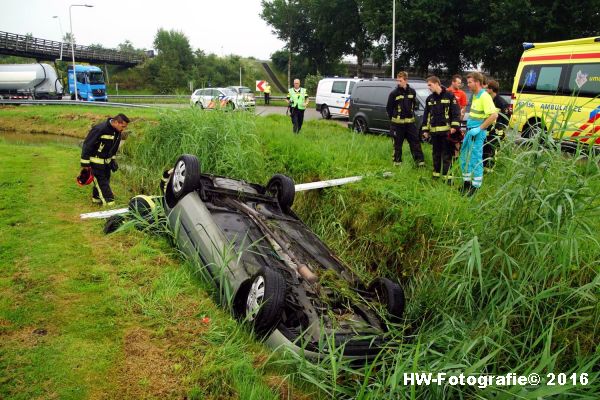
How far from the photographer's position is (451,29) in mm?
26406

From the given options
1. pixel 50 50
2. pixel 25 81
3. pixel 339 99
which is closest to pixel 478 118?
pixel 339 99

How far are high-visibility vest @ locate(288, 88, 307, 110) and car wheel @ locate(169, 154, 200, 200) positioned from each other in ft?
19.5

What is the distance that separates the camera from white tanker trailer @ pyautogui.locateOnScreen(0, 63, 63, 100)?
2969 cm

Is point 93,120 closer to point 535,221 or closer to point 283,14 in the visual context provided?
point 535,221

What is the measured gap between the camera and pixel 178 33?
46.5 meters

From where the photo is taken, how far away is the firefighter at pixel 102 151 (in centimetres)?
588

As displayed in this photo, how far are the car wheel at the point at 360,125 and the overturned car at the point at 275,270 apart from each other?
21.9 feet

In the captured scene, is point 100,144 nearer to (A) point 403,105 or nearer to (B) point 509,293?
(A) point 403,105

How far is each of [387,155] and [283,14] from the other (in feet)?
134

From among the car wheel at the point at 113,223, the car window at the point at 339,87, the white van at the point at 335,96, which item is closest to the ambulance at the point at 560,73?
the car wheel at the point at 113,223

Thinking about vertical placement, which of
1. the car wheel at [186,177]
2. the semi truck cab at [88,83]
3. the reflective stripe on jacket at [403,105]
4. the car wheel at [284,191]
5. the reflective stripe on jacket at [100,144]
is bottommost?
the car wheel at [284,191]

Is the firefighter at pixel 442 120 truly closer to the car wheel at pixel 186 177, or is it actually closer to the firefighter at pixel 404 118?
the firefighter at pixel 404 118

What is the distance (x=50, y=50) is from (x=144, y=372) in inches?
1729

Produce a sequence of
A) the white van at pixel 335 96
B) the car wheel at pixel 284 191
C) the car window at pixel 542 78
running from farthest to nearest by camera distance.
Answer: the white van at pixel 335 96 < the car window at pixel 542 78 < the car wheel at pixel 284 191
